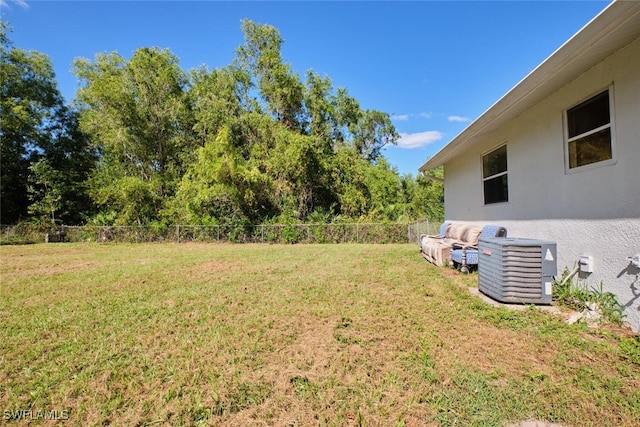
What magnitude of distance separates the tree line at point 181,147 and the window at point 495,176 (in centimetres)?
707

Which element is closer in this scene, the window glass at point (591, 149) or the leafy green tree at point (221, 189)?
the window glass at point (591, 149)

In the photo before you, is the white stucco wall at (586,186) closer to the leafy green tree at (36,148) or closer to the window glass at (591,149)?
the window glass at (591,149)

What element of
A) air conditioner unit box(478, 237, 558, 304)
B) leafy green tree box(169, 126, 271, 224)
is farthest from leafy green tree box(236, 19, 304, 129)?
air conditioner unit box(478, 237, 558, 304)

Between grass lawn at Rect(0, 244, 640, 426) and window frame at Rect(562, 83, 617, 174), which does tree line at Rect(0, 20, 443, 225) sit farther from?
grass lawn at Rect(0, 244, 640, 426)

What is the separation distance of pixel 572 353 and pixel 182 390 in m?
3.25

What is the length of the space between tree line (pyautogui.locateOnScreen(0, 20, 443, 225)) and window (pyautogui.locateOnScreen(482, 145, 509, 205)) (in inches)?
278

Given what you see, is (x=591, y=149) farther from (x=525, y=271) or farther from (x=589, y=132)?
(x=525, y=271)

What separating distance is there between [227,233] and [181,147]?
7.48 metres

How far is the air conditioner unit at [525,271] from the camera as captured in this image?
A: 3.41m

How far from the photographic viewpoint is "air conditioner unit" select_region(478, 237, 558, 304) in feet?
11.2

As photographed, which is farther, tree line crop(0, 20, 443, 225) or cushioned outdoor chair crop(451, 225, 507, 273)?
tree line crop(0, 20, 443, 225)

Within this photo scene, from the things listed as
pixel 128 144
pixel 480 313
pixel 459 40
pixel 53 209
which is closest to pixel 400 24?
pixel 459 40

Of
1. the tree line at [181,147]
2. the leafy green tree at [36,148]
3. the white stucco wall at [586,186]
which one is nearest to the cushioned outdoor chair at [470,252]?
the white stucco wall at [586,186]

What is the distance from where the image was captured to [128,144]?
15227mm
